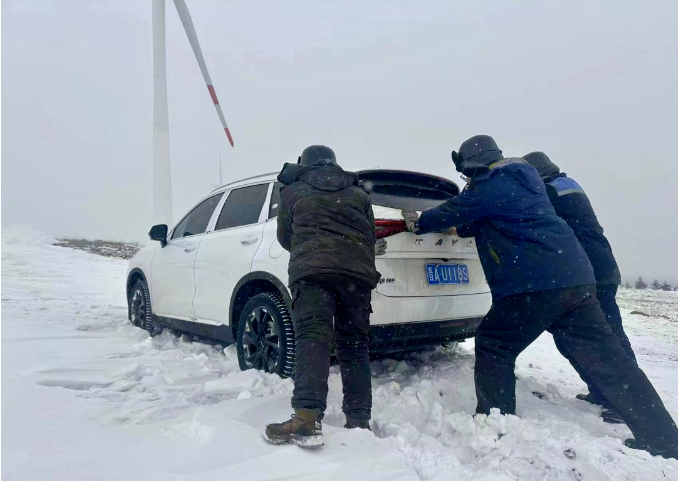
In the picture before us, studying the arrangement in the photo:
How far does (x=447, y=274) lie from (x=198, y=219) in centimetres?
281

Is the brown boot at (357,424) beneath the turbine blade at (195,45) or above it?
beneath

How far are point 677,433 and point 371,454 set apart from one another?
5.52 ft

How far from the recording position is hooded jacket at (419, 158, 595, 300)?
2.65m

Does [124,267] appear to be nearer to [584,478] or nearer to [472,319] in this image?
[472,319]

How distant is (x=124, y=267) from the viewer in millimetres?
13664

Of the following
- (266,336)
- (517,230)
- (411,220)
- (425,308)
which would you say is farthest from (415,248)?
(266,336)

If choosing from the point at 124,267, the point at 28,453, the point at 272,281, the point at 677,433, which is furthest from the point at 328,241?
the point at 124,267

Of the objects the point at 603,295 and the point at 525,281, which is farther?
the point at 603,295

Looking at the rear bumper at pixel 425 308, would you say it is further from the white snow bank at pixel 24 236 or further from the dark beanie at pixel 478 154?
the white snow bank at pixel 24 236

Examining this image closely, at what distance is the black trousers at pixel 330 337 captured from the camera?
238 centimetres

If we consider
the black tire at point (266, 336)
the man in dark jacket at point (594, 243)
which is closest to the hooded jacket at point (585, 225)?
the man in dark jacket at point (594, 243)

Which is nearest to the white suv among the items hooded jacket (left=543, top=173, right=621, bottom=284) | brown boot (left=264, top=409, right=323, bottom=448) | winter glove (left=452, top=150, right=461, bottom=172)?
winter glove (left=452, top=150, right=461, bottom=172)

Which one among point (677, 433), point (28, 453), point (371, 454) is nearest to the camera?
point (28, 453)

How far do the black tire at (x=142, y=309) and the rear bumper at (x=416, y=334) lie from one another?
3.32 metres
